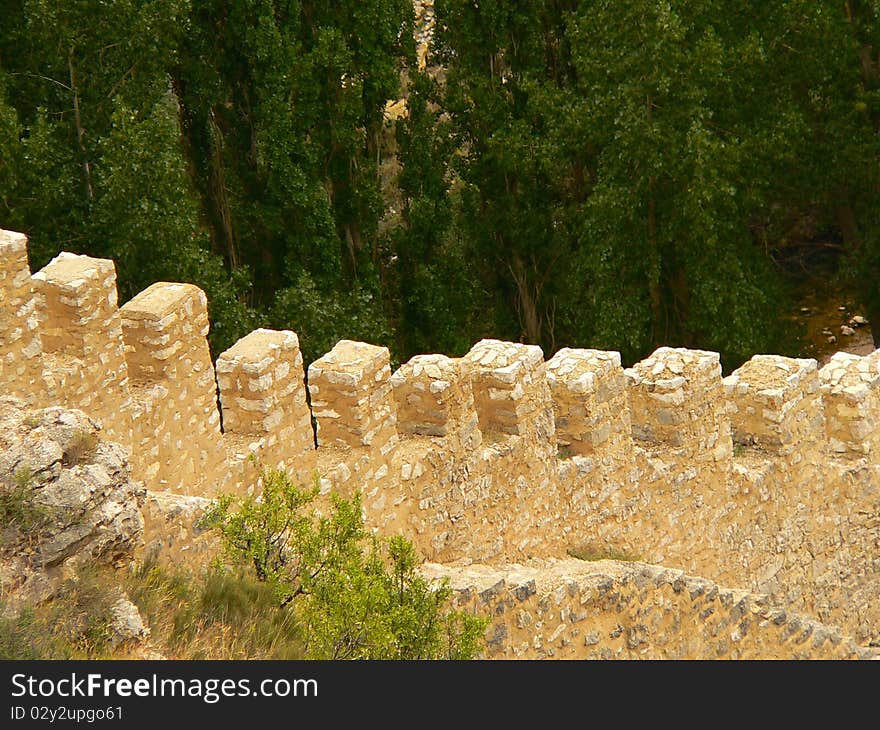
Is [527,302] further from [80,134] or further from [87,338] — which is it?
[87,338]

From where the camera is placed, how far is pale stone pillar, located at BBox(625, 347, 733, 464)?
13102 millimetres

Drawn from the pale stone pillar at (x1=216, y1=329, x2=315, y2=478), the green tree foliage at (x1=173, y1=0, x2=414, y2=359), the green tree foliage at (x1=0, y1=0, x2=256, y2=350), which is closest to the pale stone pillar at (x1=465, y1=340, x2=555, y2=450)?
the pale stone pillar at (x1=216, y1=329, x2=315, y2=478)

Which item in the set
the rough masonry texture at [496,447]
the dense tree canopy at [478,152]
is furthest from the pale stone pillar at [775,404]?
the dense tree canopy at [478,152]

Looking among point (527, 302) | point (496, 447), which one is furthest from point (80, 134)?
point (496, 447)

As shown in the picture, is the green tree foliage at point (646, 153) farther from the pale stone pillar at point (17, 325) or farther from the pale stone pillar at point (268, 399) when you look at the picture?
the pale stone pillar at point (17, 325)

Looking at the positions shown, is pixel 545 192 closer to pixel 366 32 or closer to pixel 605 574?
pixel 366 32

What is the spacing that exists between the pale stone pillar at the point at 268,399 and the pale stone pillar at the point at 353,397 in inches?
6.3

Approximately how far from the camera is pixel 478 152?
24703mm

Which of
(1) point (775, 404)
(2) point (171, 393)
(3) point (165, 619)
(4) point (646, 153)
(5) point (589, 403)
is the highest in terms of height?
(4) point (646, 153)

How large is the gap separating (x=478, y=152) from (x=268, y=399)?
47.7 feet

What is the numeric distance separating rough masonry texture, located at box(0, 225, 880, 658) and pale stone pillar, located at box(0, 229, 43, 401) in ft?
0.04

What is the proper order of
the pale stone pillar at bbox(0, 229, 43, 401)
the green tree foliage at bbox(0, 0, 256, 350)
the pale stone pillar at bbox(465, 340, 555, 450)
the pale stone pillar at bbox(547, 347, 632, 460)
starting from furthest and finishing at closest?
the green tree foliage at bbox(0, 0, 256, 350) → the pale stone pillar at bbox(547, 347, 632, 460) → the pale stone pillar at bbox(465, 340, 555, 450) → the pale stone pillar at bbox(0, 229, 43, 401)

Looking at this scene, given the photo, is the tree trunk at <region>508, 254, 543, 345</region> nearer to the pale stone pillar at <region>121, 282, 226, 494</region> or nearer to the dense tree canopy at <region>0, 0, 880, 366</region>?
the dense tree canopy at <region>0, 0, 880, 366</region>

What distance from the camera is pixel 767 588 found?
1436 cm
